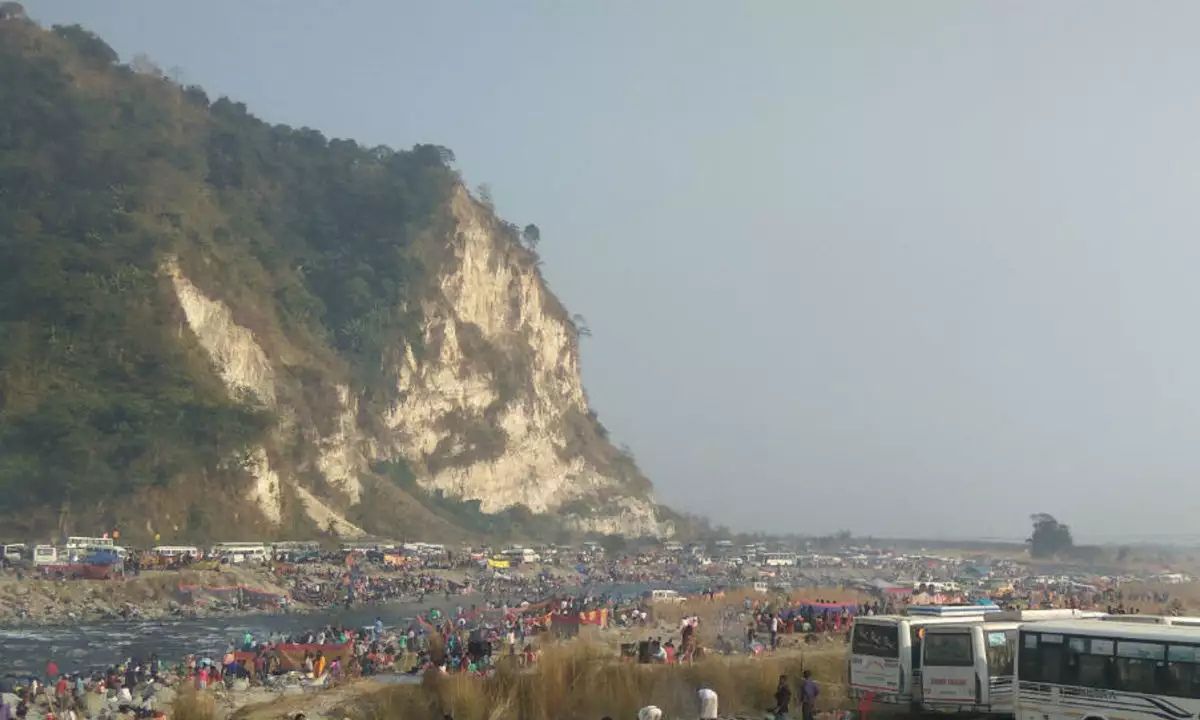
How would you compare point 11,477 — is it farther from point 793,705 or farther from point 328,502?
point 793,705

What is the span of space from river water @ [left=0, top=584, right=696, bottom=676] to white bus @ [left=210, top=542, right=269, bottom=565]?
8.45 m

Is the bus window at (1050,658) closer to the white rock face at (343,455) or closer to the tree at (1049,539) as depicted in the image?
the white rock face at (343,455)

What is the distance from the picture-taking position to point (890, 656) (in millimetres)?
15742

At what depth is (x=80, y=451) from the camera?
62.2m

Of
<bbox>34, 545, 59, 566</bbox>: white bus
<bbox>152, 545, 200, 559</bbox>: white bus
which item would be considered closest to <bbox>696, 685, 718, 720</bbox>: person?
<bbox>34, 545, 59, 566</bbox>: white bus

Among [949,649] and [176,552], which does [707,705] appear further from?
[176,552]

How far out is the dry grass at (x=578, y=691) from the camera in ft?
52.3

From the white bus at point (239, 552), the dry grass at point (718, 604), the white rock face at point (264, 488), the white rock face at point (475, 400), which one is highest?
the white rock face at point (475, 400)

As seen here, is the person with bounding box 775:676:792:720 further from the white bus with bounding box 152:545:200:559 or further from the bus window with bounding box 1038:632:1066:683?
the white bus with bounding box 152:545:200:559

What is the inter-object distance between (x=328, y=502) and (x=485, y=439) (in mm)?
26767

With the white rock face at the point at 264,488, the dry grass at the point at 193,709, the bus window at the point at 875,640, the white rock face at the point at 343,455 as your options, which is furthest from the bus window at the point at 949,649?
the white rock face at the point at 343,455

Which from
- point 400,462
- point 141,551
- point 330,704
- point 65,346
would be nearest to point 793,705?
point 330,704

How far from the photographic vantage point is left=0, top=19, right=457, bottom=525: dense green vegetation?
64812mm

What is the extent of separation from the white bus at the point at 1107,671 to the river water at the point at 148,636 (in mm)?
25398
